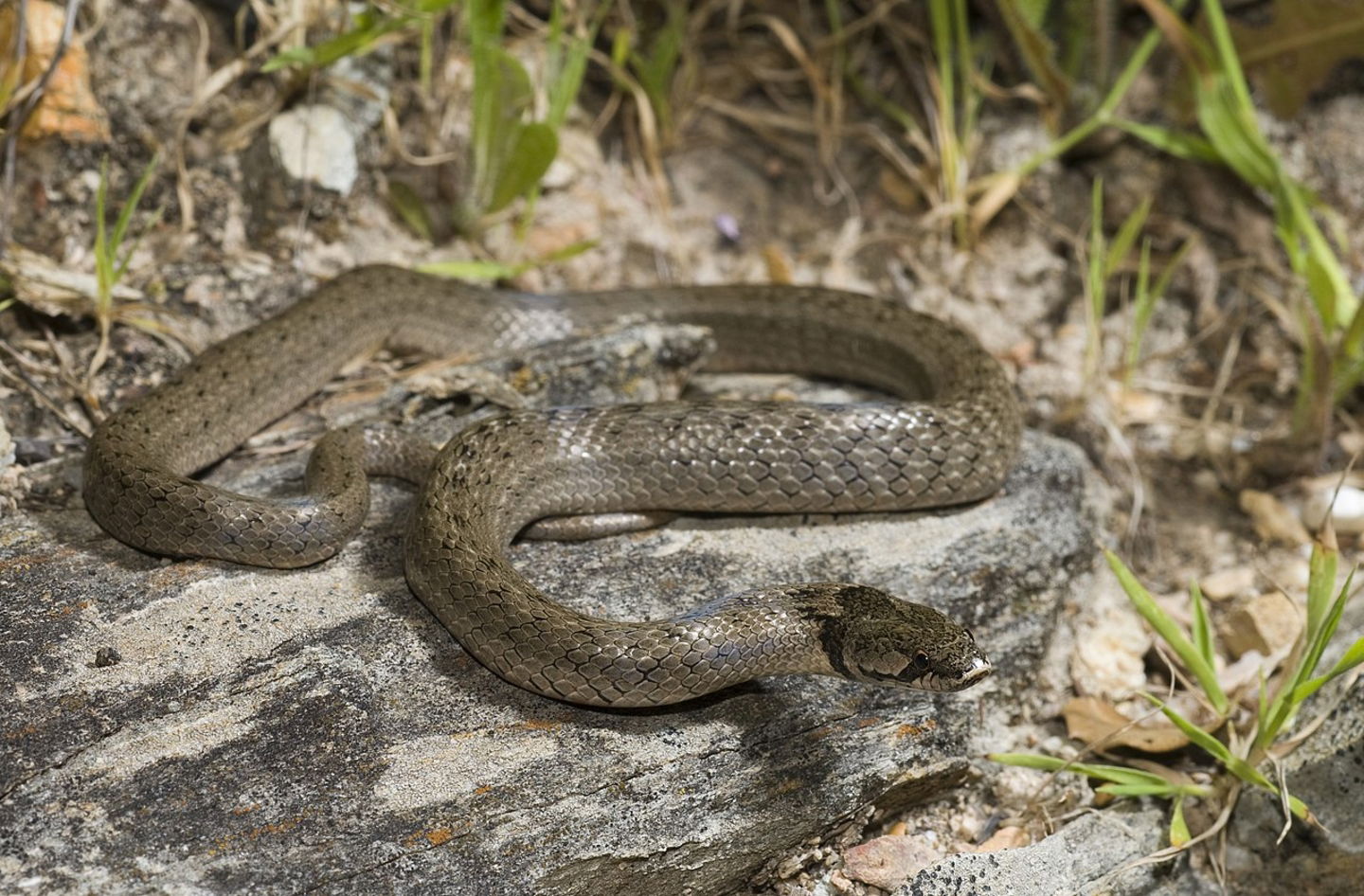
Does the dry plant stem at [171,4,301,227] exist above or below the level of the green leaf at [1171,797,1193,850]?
above

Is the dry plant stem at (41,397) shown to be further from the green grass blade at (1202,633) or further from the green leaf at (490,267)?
the green grass blade at (1202,633)

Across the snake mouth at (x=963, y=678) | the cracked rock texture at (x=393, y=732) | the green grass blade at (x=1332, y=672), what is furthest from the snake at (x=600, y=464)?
the green grass blade at (x=1332, y=672)

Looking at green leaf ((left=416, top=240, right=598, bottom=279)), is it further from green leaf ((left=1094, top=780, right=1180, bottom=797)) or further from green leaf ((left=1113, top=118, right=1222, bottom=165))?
green leaf ((left=1094, top=780, right=1180, bottom=797))

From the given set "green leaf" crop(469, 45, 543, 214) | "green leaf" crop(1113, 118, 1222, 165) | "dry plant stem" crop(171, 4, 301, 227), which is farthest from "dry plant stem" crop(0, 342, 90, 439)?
"green leaf" crop(1113, 118, 1222, 165)

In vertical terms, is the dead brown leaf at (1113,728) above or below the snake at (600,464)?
below

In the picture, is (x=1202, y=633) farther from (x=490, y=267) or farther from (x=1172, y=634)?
(x=490, y=267)

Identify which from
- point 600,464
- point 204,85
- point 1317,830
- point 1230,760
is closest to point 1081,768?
point 1230,760

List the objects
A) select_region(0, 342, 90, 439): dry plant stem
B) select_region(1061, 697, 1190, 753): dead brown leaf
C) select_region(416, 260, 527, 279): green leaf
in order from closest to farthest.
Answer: select_region(1061, 697, 1190, 753): dead brown leaf < select_region(0, 342, 90, 439): dry plant stem < select_region(416, 260, 527, 279): green leaf
